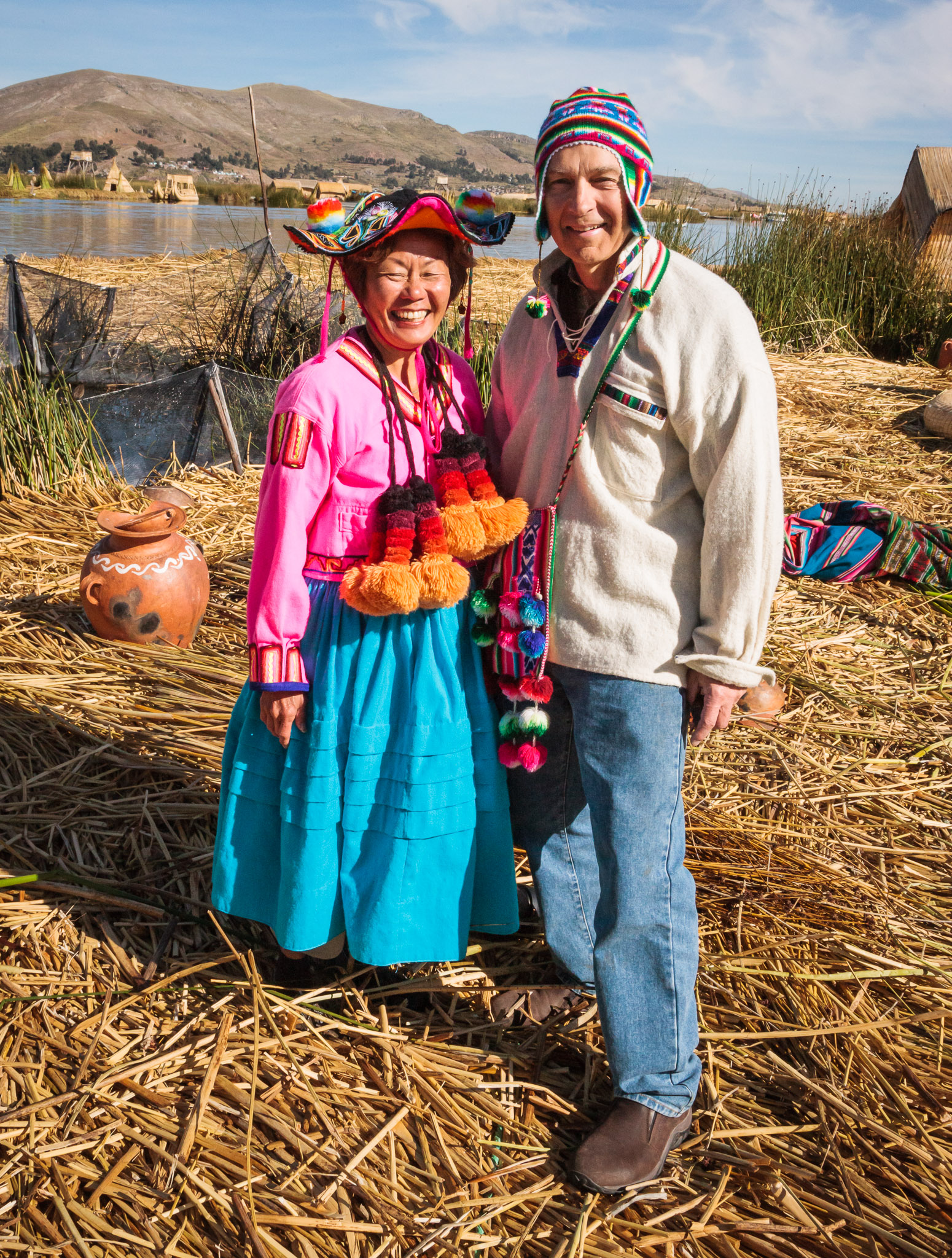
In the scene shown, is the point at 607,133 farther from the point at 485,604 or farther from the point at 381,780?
the point at 381,780

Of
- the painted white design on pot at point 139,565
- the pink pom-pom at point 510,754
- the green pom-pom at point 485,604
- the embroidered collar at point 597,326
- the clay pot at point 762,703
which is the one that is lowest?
the clay pot at point 762,703

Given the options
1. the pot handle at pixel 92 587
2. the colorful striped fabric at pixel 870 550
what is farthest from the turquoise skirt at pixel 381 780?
the colorful striped fabric at pixel 870 550

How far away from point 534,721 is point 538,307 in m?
0.75

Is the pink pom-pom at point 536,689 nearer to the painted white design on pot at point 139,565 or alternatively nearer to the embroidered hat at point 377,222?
the embroidered hat at point 377,222

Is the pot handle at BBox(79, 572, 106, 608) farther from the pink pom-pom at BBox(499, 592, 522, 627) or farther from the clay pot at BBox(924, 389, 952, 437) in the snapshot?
the clay pot at BBox(924, 389, 952, 437)

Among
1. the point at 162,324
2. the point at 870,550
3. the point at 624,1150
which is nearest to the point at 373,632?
the point at 624,1150

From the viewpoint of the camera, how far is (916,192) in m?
9.42

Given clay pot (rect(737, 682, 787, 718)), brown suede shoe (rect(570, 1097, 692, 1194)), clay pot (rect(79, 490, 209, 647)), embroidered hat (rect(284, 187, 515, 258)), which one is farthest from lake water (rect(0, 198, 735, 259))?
brown suede shoe (rect(570, 1097, 692, 1194))

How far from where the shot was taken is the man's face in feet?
4.77

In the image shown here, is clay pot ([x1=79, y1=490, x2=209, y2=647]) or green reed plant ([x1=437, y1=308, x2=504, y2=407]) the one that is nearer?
clay pot ([x1=79, y1=490, x2=209, y2=647])

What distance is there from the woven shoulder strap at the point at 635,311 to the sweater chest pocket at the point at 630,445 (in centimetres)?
1

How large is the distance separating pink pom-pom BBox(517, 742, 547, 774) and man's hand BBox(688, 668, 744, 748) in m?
0.29

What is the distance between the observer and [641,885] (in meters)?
1.56

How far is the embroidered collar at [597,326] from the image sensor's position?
1.50 metres
